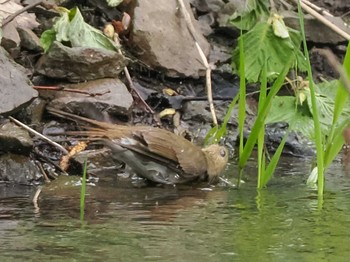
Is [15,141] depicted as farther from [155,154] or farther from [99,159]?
[155,154]

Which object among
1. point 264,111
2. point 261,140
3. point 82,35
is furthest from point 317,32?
point 264,111

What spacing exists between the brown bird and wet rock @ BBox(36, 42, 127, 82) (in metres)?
0.61

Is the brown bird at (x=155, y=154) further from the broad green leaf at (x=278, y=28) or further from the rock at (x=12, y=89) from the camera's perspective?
the broad green leaf at (x=278, y=28)

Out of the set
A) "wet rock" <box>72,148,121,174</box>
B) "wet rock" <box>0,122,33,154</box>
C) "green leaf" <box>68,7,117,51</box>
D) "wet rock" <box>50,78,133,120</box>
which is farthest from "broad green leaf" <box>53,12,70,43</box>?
"wet rock" <box>0,122,33,154</box>

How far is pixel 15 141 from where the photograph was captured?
4.30 m

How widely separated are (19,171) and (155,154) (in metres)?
0.78

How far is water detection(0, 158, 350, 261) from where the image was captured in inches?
105

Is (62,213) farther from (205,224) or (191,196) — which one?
(191,196)

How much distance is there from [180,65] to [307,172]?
5.08 ft

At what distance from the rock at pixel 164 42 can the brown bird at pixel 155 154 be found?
4.24ft

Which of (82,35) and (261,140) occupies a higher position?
(82,35)

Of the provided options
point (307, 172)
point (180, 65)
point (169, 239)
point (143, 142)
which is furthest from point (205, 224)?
point (180, 65)

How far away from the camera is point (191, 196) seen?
13.5 feet

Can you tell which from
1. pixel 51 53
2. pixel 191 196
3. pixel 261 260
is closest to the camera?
pixel 261 260
